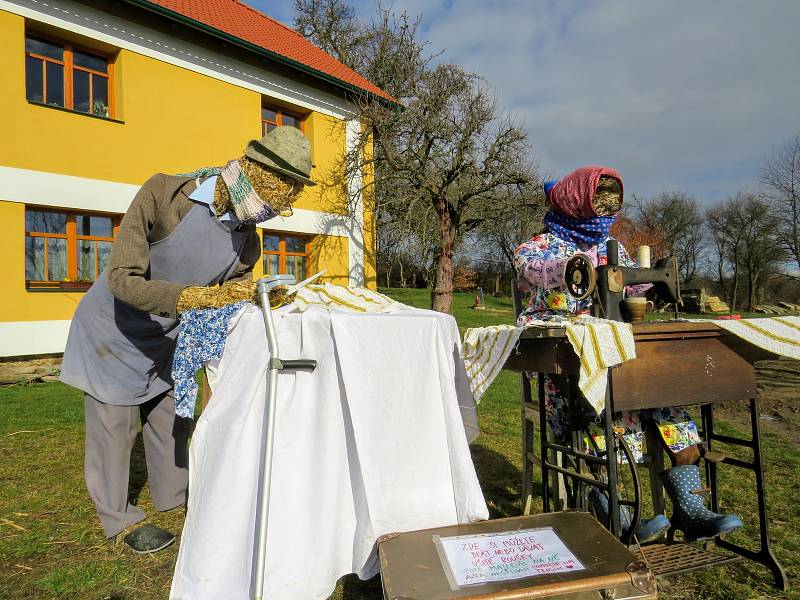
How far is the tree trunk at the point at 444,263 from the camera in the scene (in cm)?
1341

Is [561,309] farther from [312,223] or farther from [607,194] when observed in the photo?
[312,223]

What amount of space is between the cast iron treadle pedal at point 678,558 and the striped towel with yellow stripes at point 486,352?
2.93 feet

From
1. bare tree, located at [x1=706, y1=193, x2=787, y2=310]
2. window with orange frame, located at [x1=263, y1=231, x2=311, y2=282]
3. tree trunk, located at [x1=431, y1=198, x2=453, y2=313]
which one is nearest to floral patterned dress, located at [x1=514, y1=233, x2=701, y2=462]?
window with orange frame, located at [x1=263, y1=231, x2=311, y2=282]

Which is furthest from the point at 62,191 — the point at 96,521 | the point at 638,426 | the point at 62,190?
the point at 638,426

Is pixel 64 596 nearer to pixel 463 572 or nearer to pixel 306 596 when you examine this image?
pixel 306 596

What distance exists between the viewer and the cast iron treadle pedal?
204 cm

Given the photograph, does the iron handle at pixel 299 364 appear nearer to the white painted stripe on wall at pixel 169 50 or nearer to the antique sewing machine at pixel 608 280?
the antique sewing machine at pixel 608 280

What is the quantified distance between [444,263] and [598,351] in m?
11.9

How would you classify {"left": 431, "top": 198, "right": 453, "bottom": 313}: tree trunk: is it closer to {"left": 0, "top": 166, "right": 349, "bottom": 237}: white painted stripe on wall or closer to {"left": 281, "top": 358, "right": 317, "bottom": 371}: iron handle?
{"left": 0, "top": 166, "right": 349, "bottom": 237}: white painted stripe on wall

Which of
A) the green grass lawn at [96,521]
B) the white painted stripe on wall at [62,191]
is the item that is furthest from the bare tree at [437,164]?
the green grass lawn at [96,521]

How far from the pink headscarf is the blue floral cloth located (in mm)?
1738

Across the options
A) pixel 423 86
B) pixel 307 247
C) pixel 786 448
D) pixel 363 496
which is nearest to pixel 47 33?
pixel 307 247

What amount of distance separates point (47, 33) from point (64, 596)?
1010 centimetres

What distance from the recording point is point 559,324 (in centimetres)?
200
